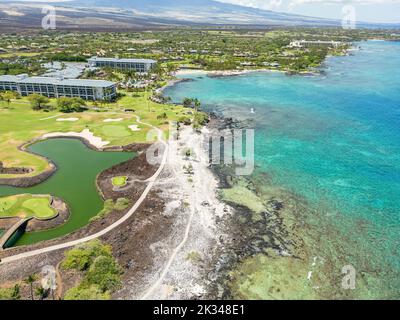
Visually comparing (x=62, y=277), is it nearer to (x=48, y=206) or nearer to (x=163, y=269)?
(x=163, y=269)

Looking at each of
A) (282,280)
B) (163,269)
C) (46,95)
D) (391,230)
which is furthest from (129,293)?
(46,95)

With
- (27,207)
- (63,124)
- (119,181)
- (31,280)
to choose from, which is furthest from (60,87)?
(31,280)

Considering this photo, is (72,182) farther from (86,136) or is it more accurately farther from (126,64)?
(126,64)

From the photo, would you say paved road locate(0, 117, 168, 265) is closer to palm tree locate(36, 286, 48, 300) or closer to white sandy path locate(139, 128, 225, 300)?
white sandy path locate(139, 128, 225, 300)

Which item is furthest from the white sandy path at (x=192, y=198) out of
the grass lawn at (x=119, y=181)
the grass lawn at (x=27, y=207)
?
the grass lawn at (x=27, y=207)

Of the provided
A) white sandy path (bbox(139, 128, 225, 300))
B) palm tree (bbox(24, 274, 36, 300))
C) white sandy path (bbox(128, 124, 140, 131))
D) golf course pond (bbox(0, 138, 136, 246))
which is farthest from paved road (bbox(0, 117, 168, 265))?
white sandy path (bbox(128, 124, 140, 131))

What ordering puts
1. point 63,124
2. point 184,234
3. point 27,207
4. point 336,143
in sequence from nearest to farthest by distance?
point 184,234 < point 27,207 < point 336,143 < point 63,124
